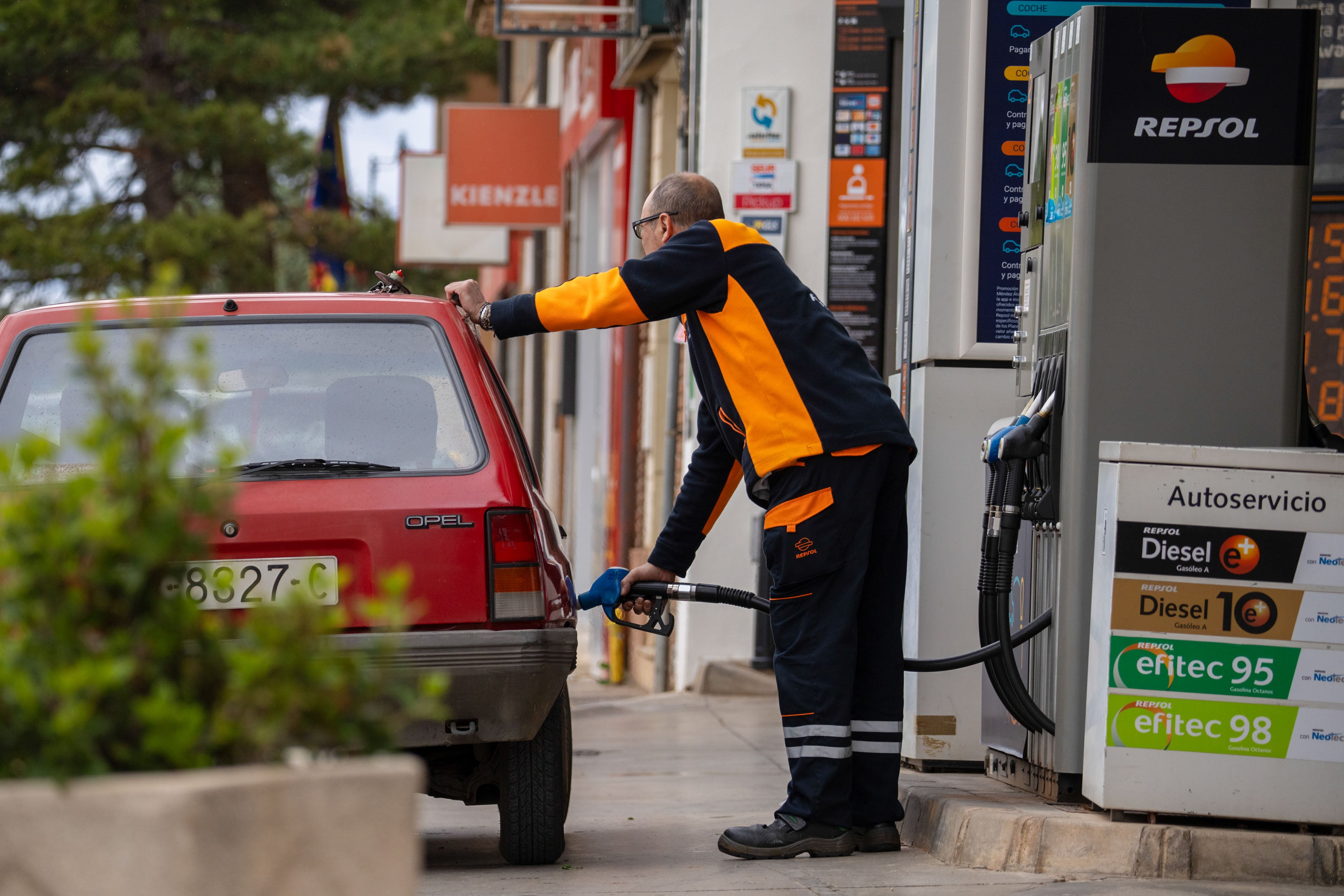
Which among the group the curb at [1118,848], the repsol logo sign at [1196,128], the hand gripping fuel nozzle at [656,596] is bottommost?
the curb at [1118,848]

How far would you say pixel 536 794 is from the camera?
4.88m


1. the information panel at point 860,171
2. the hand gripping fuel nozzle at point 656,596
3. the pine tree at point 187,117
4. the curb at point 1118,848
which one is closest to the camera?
the curb at point 1118,848

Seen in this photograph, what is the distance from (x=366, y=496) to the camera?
4.51 m

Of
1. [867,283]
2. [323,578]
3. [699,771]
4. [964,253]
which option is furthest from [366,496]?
[867,283]

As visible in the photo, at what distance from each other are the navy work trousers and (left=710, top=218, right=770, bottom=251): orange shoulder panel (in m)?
0.64

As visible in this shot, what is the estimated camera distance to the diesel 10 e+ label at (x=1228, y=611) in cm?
430

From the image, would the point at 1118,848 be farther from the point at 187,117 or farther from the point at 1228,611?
the point at 187,117

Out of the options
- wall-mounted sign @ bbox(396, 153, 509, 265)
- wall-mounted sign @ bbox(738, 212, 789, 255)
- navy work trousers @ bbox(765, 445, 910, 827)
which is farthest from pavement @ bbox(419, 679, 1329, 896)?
wall-mounted sign @ bbox(396, 153, 509, 265)

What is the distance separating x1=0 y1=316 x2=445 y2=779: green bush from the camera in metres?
2.00

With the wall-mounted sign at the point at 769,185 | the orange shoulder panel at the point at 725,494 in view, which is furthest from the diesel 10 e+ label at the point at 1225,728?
the wall-mounted sign at the point at 769,185

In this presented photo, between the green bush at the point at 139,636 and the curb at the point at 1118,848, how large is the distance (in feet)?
8.87

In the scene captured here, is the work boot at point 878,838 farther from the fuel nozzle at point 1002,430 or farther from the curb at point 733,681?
the curb at point 733,681

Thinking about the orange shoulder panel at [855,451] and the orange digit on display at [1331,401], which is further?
the orange digit on display at [1331,401]

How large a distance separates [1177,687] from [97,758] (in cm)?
301
